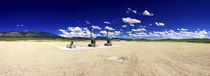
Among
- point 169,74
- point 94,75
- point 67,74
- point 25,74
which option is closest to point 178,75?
point 169,74

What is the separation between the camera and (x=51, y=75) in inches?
171

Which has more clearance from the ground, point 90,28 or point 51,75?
point 90,28

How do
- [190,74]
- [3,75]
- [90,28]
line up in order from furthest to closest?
[90,28], [190,74], [3,75]

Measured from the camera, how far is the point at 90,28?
19.1m

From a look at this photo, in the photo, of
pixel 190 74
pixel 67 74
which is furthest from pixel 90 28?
pixel 190 74

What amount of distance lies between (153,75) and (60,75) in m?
3.94

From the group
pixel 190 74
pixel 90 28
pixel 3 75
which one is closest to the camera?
pixel 3 75

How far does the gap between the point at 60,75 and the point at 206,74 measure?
6335mm

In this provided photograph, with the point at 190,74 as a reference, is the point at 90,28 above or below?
above

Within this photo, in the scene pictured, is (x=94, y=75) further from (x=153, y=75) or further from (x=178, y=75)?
(x=178, y=75)

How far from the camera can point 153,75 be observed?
445 cm

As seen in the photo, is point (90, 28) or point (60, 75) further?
point (90, 28)

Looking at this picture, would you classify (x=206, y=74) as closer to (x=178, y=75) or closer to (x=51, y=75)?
(x=178, y=75)

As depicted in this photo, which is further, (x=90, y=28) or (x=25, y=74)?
(x=90, y=28)
